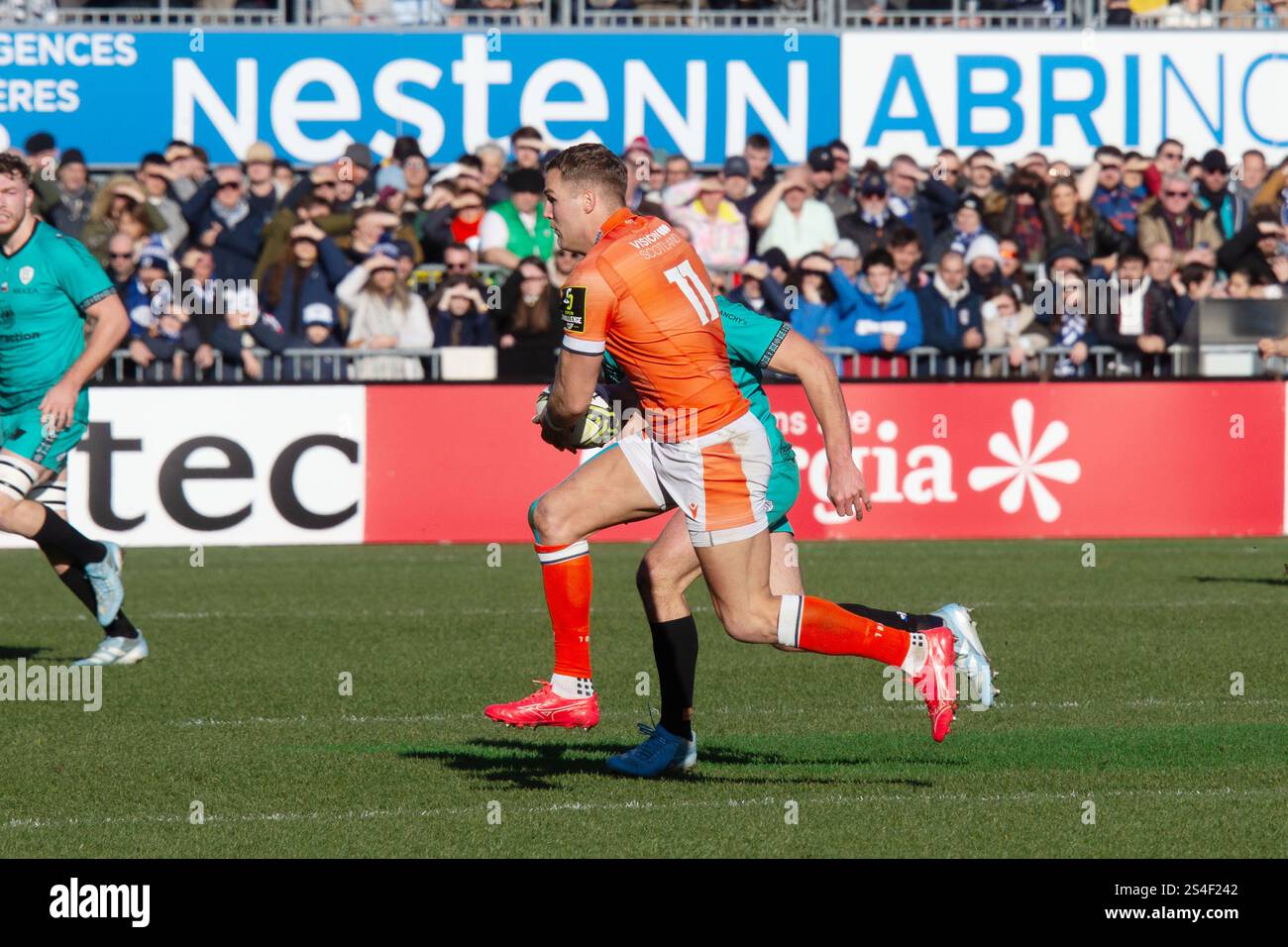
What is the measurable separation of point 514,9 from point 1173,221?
715cm

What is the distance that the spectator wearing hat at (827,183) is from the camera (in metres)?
20.1

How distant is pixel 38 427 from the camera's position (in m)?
10.8

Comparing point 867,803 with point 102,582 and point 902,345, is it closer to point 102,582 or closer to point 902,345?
point 102,582

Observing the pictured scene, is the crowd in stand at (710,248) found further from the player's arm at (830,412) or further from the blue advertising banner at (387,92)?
the player's arm at (830,412)

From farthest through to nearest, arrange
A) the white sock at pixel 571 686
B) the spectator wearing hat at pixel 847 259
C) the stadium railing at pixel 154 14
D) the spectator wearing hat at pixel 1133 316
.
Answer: the stadium railing at pixel 154 14, the spectator wearing hat at pixel 1133 316, the spectator wearing hat at pixel 847 259, the white sock at pixel 571 686

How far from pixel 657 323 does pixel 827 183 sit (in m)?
13.3

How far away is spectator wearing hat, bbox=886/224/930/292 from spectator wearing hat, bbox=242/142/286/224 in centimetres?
548

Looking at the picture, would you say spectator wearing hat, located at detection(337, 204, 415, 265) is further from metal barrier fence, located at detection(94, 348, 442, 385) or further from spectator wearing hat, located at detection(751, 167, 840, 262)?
spectator wearing hat, located at detection(751, 167, 840, 262)

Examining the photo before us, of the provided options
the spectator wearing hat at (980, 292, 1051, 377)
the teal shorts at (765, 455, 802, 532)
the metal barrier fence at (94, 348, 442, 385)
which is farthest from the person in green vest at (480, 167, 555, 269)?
the teal shorts at (765, 455, 802, 532)

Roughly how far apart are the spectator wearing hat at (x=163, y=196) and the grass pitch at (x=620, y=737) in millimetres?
4877

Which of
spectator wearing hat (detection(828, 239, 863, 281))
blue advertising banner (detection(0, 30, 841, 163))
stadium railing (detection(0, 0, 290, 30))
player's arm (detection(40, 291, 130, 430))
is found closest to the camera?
player's arm (detection(40, 291, 130, 430))

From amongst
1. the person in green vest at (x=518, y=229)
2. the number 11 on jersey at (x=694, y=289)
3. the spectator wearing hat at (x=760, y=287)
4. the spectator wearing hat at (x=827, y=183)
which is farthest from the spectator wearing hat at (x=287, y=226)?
the number 11 on jersey at (x=694, y=289)

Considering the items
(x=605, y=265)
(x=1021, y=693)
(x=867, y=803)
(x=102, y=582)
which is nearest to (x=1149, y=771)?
(x=867, y=803)

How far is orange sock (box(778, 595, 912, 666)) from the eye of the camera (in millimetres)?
7406
